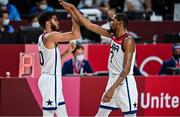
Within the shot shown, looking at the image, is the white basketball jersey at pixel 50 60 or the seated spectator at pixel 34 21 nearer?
the white basketball jersey at pixel 50 60

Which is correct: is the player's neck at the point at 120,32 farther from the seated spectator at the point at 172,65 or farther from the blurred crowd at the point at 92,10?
the blurred crowd at the point at 92,10

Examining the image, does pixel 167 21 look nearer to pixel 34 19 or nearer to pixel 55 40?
pixel 34 19

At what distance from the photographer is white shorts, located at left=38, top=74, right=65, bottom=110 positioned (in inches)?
428

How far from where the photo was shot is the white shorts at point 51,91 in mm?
10883

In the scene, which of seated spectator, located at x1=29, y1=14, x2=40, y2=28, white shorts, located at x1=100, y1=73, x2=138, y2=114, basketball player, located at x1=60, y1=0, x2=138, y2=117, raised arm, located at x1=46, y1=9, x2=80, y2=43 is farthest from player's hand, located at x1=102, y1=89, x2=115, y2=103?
seated spectator, located at x1=29, y1=14, x2=40, y2=28

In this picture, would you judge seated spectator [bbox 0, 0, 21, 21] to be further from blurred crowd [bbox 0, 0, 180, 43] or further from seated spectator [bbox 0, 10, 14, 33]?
seated spectator [bbox 0, 10, 14, 33]

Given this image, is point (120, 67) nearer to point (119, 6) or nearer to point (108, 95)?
point (108, 95)

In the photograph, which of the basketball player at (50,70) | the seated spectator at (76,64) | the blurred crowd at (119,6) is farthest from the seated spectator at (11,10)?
the basketball player at (50,70)

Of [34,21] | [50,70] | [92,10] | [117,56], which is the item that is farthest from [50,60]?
[92,10]

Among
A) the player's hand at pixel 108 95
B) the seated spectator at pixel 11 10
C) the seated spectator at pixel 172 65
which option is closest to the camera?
the player's hand at pixel 108 95

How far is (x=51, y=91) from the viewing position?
10875 mm

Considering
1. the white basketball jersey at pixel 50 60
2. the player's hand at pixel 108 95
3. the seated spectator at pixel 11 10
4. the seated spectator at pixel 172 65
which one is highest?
the seated spectator at pixel 11 10

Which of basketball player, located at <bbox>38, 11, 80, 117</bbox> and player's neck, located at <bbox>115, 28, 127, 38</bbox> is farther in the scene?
basketball player, located at <bbox>38, 11, 80, 117</bbox>

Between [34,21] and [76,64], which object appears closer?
[76,64]
